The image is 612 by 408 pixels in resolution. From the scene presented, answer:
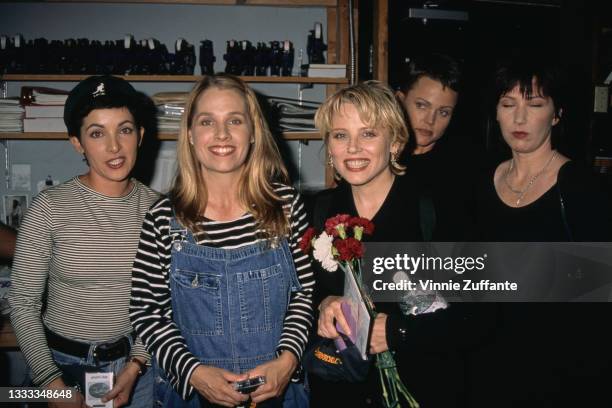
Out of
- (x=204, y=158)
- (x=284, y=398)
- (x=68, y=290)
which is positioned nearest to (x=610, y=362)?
(x=284, y=398)

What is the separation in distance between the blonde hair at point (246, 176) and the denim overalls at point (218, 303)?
0.10 meters

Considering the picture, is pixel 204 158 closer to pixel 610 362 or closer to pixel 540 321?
pixel 540 321

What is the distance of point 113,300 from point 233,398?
0.62 meters

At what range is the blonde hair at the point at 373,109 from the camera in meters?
1.45

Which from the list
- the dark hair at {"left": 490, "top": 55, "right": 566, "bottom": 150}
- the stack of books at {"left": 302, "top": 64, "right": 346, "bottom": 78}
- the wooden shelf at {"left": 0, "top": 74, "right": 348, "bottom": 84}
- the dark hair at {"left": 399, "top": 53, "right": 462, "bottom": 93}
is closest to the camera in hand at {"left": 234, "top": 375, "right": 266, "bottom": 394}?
the dark hair at {"left": 490, "top": 55, "right": 566, "bottom": 150}

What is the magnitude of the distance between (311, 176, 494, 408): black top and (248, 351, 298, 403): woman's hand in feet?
0.50

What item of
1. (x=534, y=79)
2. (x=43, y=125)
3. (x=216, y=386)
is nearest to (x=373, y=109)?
(x=534, y=79)

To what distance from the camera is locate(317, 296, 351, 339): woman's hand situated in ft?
4.11

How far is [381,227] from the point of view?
144 cm

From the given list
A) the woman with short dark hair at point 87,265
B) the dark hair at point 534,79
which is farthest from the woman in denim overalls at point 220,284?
the dark hair at point 534,79

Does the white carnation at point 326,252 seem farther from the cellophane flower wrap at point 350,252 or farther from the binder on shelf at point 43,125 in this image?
the binder on shelf at point 43,125

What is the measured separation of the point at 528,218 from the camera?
5.03 ft

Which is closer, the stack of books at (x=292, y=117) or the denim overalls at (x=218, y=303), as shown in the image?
the denim overalls at (x=218, y=303)

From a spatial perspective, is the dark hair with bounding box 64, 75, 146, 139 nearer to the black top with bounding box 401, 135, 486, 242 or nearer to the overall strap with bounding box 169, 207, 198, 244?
the overall strap with bounding box 169, 207, 198, 244
